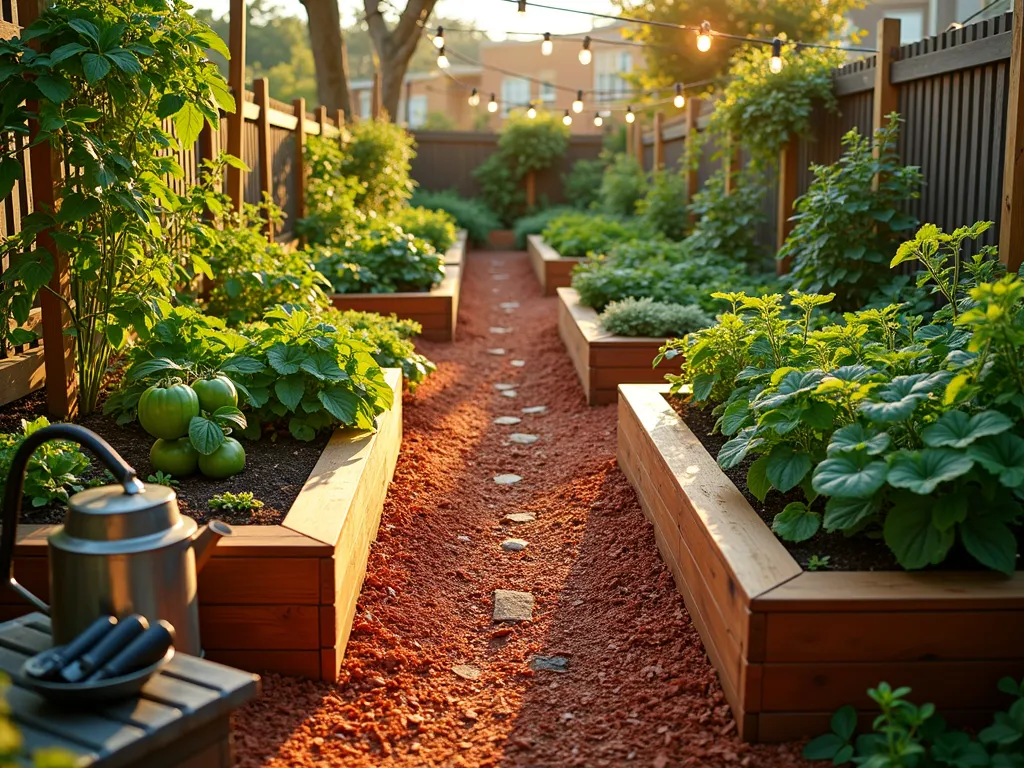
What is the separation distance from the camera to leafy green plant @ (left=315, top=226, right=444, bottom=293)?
814cm

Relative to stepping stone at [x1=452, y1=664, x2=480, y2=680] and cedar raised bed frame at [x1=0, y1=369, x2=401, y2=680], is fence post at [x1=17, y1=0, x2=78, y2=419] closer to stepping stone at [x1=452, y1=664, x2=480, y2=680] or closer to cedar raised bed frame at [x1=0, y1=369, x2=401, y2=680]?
cedar raised bed frame at [x1=0, y1=369, x2=401, y2=680]

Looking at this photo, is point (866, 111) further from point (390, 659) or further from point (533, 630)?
point (390, 659)

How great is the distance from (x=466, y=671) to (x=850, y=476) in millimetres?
1310

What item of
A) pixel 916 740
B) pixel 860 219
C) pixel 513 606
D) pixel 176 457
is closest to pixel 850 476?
pixel 916 740

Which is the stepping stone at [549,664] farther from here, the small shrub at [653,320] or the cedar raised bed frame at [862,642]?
the small shrub at [653,320]

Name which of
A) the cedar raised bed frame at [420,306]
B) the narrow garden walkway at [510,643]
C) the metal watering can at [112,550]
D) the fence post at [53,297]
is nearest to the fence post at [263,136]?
the cedar raised bed frame at [420,306]

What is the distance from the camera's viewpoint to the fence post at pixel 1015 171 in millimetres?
4473

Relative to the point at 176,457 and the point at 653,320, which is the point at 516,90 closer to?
the point at 653,320

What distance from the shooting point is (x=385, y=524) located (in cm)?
405

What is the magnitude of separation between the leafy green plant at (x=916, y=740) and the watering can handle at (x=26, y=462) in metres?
1.73

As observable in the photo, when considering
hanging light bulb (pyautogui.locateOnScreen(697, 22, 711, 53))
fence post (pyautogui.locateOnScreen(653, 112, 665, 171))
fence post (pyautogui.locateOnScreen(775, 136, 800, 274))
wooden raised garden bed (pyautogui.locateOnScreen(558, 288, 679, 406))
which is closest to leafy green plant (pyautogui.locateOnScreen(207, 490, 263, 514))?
wooden raised garden bed (pyautogui.locateOnScreen(558, 288, 679, 406))

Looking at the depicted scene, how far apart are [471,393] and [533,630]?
352 centimetres

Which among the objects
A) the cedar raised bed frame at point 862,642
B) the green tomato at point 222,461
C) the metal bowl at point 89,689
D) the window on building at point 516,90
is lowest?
the cedar raised bed frame at point 862,642

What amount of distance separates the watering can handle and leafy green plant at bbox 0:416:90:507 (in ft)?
1.69
